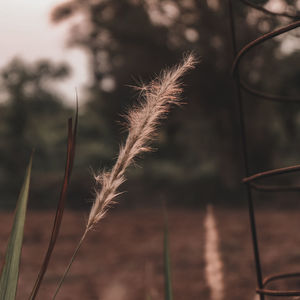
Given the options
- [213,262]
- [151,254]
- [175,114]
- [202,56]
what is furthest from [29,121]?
[213,262]

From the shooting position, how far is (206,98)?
7.93 m

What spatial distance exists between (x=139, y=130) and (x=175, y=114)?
7926 mm

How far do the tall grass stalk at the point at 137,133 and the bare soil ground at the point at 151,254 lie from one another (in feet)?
2.11

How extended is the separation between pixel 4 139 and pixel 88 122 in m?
2.13

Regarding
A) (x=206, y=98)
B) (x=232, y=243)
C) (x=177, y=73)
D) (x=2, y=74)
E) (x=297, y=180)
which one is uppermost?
(x=2, y=74)

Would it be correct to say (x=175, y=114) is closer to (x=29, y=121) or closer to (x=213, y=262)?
(x=29, y=121)

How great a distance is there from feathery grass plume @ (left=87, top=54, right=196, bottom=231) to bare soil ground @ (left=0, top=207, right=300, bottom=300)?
65cm

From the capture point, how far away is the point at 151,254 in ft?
13.6

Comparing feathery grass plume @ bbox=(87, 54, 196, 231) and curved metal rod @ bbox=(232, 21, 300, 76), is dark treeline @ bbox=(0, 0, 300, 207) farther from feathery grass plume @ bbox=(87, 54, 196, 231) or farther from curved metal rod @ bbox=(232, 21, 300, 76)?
feathery grass plume @ bbox=(87, 54, 196, 231)

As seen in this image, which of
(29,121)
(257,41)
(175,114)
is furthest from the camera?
(29,121)

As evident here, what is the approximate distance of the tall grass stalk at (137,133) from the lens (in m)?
0.40

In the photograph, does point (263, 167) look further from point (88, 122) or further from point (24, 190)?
point (24, 190)

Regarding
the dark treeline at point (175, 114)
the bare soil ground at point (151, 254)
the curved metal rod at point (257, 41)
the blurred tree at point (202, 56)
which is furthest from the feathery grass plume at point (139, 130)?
the blurred tree at point (202, 56)

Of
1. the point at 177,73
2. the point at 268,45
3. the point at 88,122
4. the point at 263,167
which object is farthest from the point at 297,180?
the point at 177,73
